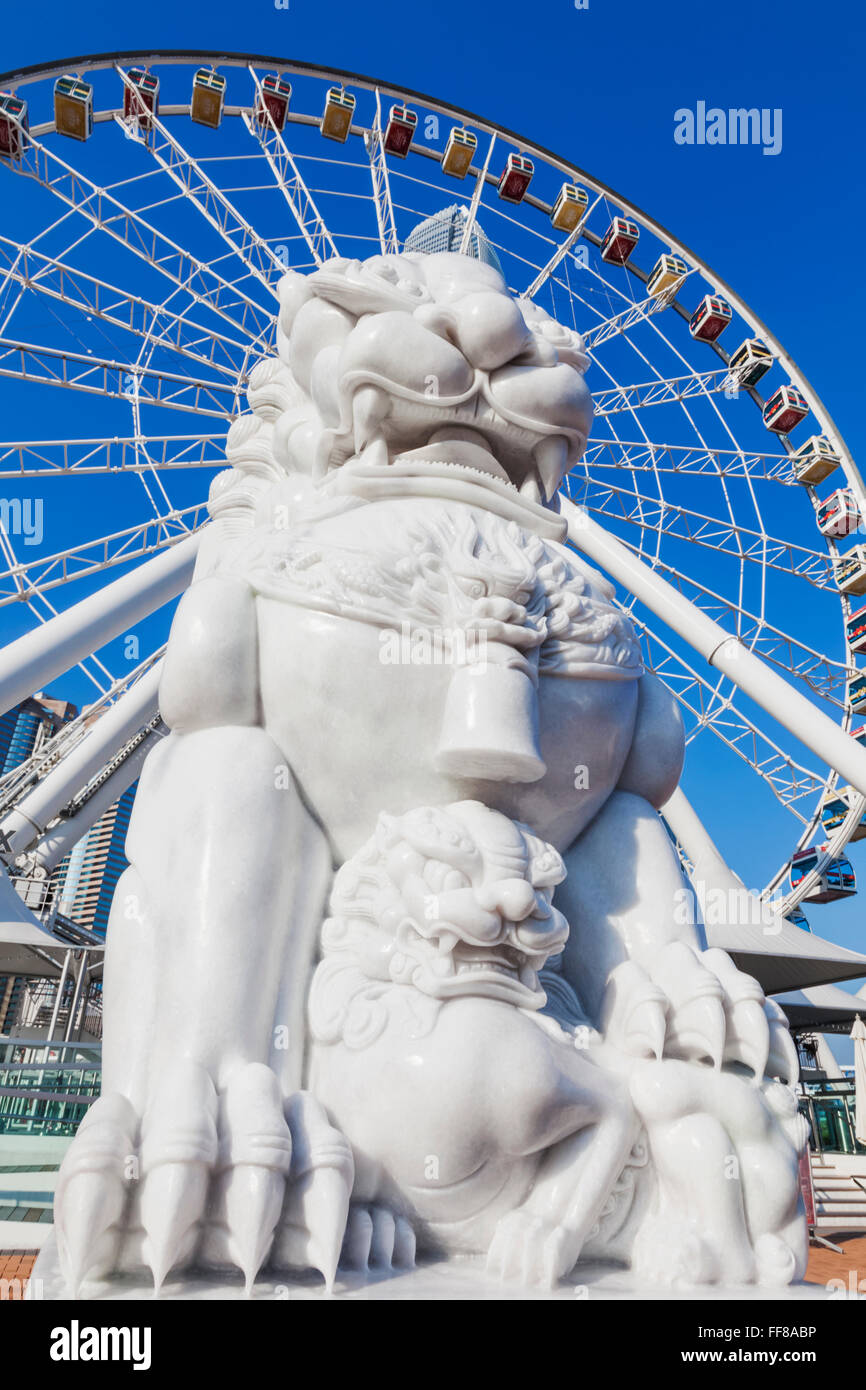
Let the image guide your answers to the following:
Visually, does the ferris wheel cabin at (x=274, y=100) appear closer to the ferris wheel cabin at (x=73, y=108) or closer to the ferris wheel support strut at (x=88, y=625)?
the ferris wheel cabin at (x=73, y=108)

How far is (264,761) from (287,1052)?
675 mm

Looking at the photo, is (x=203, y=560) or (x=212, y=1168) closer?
(x=212, y=1168)

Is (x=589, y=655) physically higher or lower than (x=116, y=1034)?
higher

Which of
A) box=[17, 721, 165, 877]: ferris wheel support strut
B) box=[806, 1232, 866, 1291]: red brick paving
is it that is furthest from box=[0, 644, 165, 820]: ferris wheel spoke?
A: box=[806, 1232, 866, 1291]: red brick paving

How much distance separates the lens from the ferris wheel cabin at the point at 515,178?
15930mm

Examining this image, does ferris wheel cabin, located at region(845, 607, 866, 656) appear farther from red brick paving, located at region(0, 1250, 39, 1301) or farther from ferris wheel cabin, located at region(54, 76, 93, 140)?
red brick paving, located at region(0, 1250, 39, 1301)

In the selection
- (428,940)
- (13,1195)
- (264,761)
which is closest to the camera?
(428,940)

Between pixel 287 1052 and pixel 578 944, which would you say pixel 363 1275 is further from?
pixel 578 944

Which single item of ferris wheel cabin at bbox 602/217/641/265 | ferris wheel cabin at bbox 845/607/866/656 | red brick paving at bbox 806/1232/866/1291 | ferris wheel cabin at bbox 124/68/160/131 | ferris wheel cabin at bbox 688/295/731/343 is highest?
ferris wheel cabin at bbox 124/68/160/131

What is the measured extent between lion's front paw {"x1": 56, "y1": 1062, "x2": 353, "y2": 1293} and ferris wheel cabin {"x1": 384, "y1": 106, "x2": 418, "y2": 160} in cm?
1678

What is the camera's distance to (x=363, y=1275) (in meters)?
1.80

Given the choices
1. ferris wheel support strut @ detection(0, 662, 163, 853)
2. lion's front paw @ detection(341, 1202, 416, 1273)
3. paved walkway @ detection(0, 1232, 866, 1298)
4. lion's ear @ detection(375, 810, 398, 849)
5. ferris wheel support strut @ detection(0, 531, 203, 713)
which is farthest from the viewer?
ferris wheel support strut @ detection(0, 662, 163, 853)

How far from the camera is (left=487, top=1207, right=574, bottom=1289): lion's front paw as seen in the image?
1.86 metres
